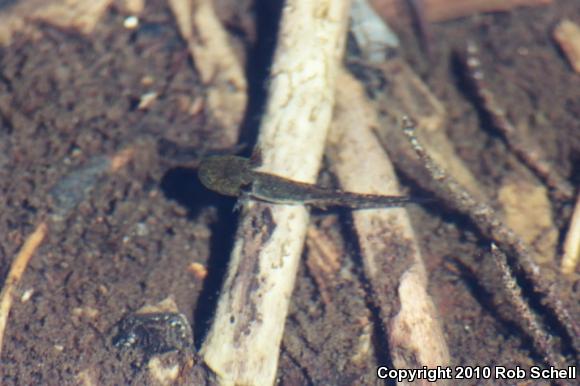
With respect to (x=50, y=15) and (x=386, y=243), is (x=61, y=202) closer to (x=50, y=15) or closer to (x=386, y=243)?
(x=50, y=15)

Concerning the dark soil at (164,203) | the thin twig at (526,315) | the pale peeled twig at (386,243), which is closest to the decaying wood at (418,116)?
the dark soil at (164,203)

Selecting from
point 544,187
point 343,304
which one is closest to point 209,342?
point 343,304

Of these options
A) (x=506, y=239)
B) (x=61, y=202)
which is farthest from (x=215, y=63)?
(x=506, y=239)

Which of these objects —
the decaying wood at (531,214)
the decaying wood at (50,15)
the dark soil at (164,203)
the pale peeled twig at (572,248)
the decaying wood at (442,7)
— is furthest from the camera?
the decaying wood at (442,7)

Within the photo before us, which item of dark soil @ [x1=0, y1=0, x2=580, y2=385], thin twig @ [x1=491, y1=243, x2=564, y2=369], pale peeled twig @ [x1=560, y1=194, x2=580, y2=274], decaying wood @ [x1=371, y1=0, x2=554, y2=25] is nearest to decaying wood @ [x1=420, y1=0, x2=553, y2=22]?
decaying wood @ [x1=371, y1=0, x2=554, y2=25]

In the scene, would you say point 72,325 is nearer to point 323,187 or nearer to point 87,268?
point 87,268

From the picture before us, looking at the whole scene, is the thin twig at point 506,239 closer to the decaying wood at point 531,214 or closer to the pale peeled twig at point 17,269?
the decaying wood at point 531,214

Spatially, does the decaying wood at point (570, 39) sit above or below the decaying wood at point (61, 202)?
above
